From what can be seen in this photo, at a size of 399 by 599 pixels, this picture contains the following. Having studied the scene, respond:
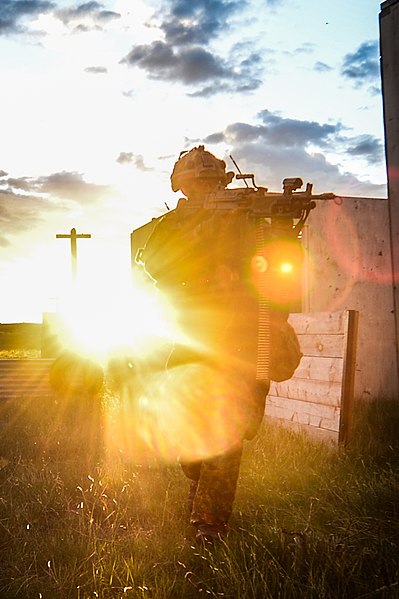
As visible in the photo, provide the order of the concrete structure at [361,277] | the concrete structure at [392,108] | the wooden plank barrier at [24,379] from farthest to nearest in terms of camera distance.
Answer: the wooden plank barrier at [24,379], the concrete structure at [361,277], the concrete structure at [392,108]

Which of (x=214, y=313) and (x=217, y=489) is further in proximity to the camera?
(x=214, y=313)

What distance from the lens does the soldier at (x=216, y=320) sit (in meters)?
3.77

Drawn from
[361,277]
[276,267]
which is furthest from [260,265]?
[361,277]

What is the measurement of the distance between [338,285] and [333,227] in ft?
2.92

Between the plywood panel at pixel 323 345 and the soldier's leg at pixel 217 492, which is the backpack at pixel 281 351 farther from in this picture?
the plywood panel at pixel 323 345

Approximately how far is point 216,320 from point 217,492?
0.99 m

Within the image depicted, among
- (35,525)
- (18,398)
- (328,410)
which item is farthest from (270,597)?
(18,398)

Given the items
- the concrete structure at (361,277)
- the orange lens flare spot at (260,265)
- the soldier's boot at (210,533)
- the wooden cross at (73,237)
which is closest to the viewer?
the soldier's boot at (210,533)

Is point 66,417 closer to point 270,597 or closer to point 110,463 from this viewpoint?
point 110,463

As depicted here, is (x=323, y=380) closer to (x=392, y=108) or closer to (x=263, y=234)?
(x=392, y=108)

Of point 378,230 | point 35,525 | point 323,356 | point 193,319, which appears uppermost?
point 378,230

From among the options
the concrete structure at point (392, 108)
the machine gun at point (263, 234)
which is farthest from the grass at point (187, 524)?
the concrete structure at point (392, 108)

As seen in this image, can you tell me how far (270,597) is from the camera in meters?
2.81

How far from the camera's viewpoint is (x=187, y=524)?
432 centimetres
